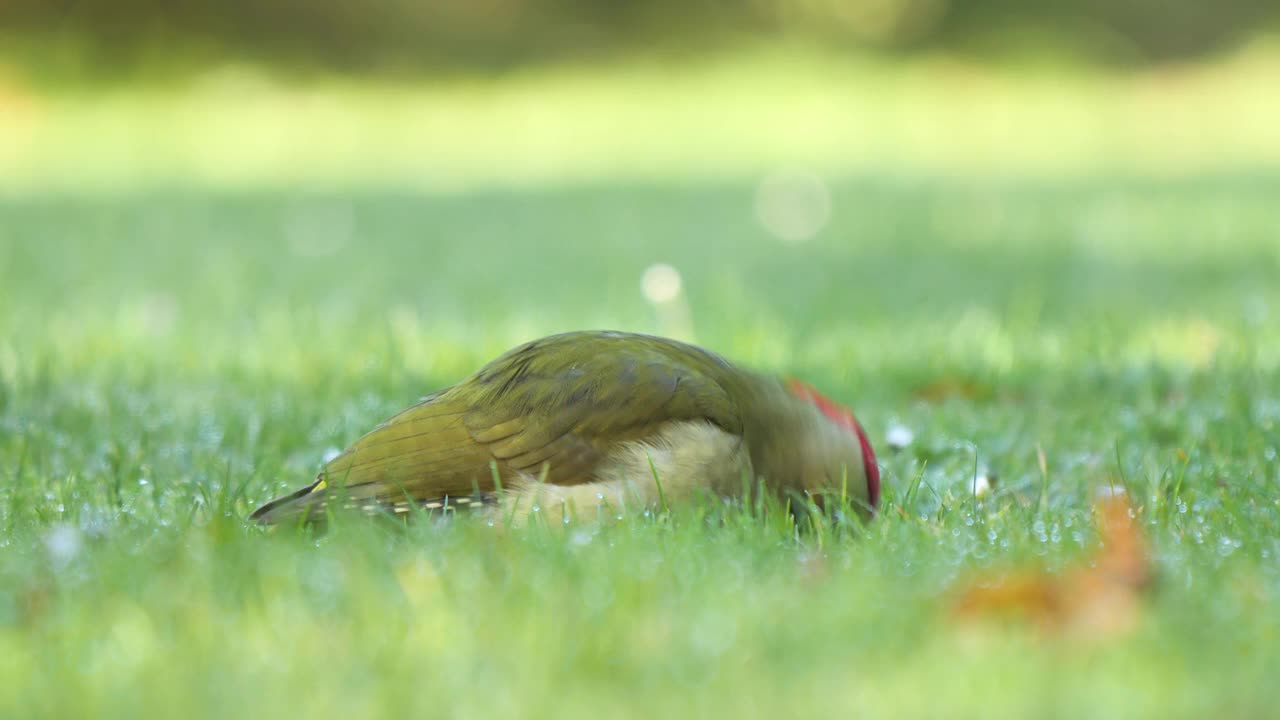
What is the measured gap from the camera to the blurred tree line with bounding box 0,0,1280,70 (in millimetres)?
18641

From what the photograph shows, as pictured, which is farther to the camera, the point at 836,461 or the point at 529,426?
the point at 836,461

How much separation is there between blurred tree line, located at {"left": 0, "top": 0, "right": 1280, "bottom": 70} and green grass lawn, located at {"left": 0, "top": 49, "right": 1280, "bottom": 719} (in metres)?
11.0

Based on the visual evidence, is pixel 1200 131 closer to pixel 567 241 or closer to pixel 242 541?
pixel 567 241

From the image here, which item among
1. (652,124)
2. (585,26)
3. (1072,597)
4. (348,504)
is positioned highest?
(585,26)

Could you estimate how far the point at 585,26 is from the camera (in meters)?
20.4

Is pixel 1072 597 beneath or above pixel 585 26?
beneath

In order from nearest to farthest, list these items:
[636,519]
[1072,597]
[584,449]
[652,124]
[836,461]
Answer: [1072,597] < [636,519] < [584,449] < [836,461] < [652,124]

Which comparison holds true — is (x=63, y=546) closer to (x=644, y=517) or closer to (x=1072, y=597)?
(x=644, y=517)

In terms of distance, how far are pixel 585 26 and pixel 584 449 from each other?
18.2 meters

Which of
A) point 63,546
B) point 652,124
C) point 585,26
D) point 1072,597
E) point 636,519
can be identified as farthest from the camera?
point 585,26

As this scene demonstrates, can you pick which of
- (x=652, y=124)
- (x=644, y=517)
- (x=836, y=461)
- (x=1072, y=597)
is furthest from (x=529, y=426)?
(x=652, y=124)

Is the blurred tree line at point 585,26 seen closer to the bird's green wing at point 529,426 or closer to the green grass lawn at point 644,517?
the green grass lawn at point 644,517

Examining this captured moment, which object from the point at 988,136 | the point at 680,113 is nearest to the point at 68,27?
the point at 680,113

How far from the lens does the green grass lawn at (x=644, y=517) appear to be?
184 centimetres
